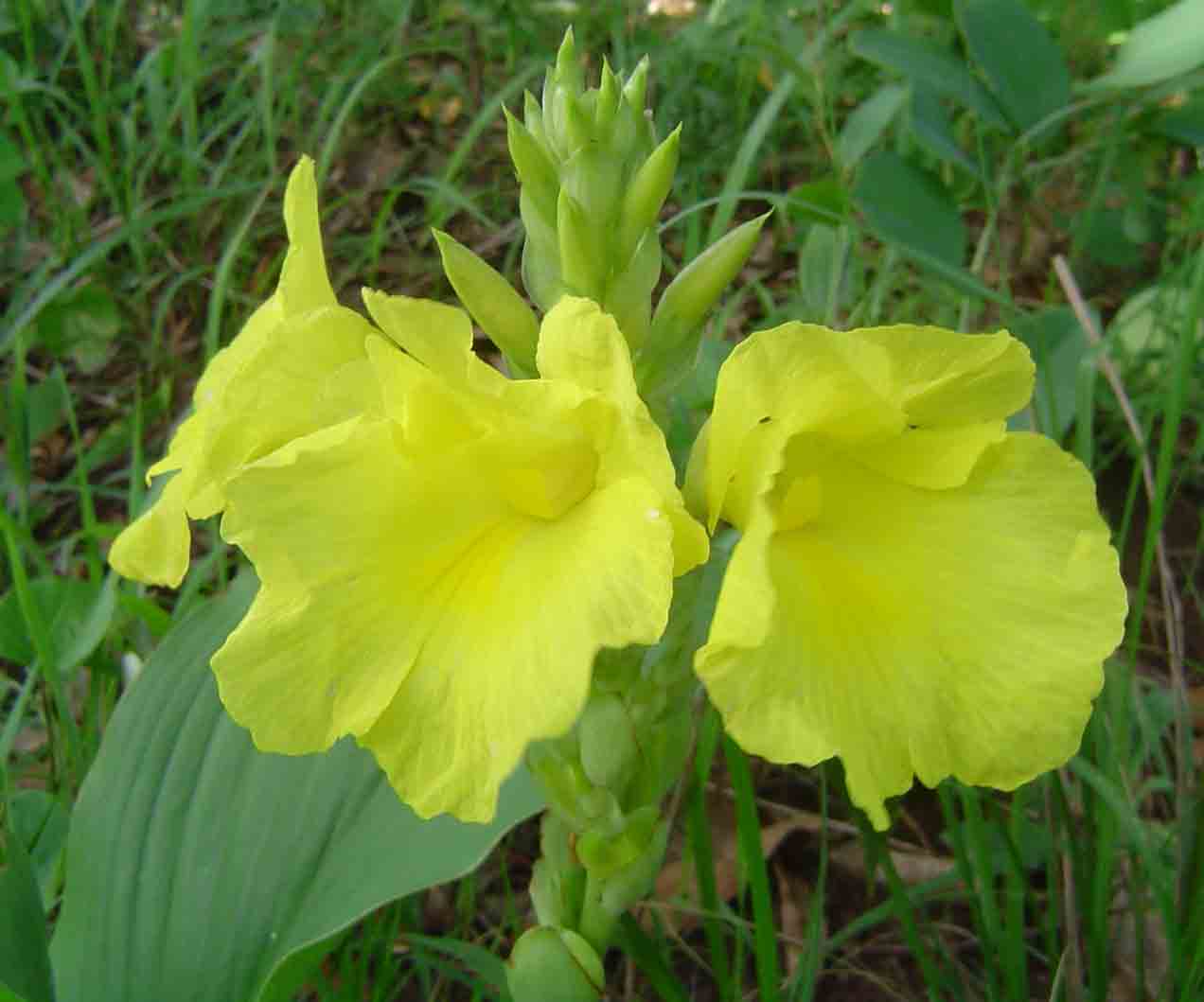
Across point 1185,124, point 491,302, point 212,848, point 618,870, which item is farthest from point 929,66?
point 212,848

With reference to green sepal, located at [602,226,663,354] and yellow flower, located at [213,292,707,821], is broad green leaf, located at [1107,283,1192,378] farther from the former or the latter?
yellow flower, located at [213,292,707,821]

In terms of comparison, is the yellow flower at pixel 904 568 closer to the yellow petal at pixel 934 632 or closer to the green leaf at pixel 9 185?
the yellow petal at pixel 934 632

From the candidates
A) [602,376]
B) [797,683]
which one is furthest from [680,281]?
[797,683]

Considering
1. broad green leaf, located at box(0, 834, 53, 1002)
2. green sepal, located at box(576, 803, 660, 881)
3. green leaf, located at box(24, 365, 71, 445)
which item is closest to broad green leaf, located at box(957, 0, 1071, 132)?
green sepal, located at box(576, 803, 660, 881)

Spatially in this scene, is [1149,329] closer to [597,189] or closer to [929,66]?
[929,66]

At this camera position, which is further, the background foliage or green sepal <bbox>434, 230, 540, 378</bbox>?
the background foliage

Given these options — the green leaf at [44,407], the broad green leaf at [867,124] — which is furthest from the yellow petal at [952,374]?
the green leaf at [44,407]

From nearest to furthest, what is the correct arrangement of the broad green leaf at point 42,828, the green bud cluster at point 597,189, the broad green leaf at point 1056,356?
1. the green bud cluster at point 597,189
2. the broad green leaf at point 42,828
3. the broad green leaf at point 1056,356
